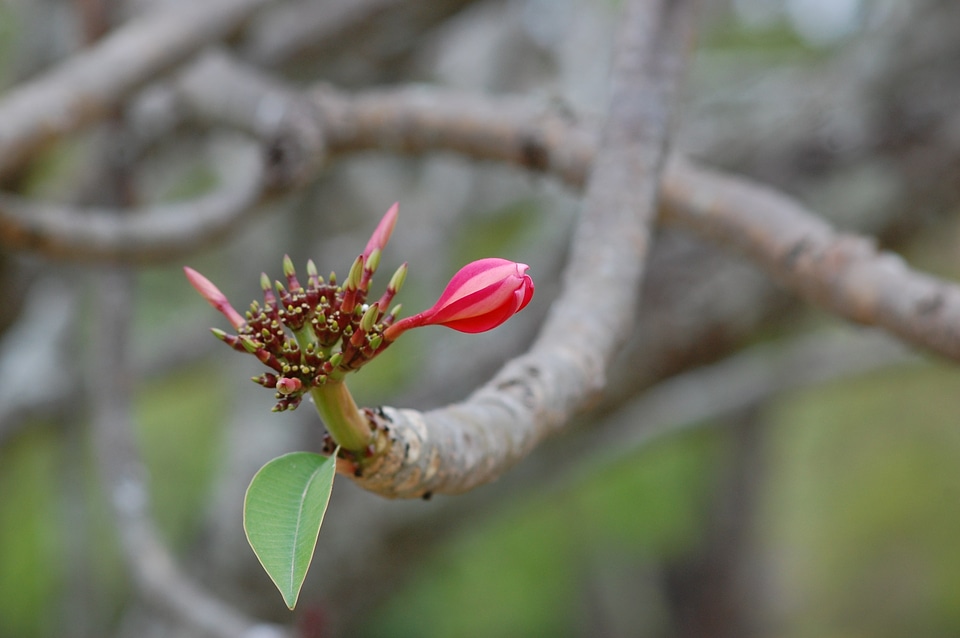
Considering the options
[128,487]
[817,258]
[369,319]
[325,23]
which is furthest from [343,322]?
[325,23]

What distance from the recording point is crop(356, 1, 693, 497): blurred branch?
1.60ft

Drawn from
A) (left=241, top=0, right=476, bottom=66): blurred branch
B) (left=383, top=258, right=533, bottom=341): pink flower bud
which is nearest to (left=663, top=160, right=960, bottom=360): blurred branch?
(left=383, top=258, right=533, bottom=341): pink flower bud

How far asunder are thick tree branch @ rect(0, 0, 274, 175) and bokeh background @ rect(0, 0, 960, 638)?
19 cm

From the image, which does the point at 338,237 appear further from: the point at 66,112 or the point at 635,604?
the point at 635,604

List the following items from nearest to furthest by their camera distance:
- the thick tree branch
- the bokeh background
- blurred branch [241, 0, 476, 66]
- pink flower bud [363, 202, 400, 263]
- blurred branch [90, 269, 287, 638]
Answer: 1. pink flower bud [363, 202, 400, 263]
2. the thick tree branch
3. blurred branch [90, 269, 287, 638]
4. the bokeh background
5. blurred branch [241, 0, 476, 66]

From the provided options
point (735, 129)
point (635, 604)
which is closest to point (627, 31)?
point (735, 129)

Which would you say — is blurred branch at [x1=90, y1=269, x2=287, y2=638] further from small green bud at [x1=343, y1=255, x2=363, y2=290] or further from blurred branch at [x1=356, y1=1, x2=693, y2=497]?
small green bud at [x1=343, y1=255, x2=363, y2=290]

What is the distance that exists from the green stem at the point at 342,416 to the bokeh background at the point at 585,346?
65 cm

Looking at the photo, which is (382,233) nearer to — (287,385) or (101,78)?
(287,385)

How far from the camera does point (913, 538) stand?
14.8 ft

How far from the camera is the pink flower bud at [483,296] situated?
41 cm

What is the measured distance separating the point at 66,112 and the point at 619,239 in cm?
81

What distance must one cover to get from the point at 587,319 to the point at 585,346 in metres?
0.04

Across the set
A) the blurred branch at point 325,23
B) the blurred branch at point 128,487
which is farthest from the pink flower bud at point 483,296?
the blurred branch at point 325,23
